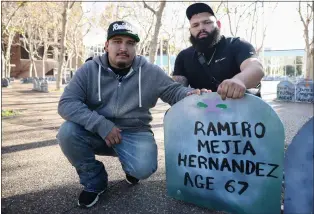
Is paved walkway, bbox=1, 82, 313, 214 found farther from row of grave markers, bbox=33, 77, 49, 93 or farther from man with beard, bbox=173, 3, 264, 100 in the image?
row of grave markers, bbox=33, 77, 49, 93

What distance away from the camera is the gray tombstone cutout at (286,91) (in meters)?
→ 12.2

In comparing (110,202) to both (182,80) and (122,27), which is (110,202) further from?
(122,27)

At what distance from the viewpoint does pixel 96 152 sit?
8.68 ft

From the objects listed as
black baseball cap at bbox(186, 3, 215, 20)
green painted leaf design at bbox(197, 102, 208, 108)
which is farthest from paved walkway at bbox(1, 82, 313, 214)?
black baseball cap at bbox(186, 3, 215, 20)

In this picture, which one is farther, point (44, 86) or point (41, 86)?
point (41, 86)

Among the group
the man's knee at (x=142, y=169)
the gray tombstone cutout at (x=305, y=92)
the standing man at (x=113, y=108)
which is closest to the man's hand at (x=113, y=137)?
the standing man at (x=113, y=108)

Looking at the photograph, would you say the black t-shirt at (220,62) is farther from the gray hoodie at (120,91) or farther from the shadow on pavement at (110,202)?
the shadow on pavement at (110,202)

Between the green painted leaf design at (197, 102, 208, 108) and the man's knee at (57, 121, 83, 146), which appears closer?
the green painted leaf design at (197, 102, 208, 108)

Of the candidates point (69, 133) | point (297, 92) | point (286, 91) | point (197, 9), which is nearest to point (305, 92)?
point (297, 92)

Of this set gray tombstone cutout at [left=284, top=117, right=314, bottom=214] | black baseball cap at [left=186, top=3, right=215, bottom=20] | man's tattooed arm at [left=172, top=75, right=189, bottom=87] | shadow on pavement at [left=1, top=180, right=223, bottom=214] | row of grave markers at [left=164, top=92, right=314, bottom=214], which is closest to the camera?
gray tombstone cutout at [left=284, top=117, right=314, bottom=214]

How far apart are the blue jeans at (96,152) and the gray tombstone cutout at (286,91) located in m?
11.0

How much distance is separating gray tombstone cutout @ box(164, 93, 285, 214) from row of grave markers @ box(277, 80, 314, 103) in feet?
36.4

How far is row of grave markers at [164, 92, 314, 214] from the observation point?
69.9 inches

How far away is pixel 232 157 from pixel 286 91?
11.5 m
